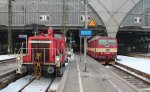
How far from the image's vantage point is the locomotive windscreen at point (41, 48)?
74.3ft

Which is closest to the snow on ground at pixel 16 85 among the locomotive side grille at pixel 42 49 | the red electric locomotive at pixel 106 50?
the locomotive side grille at pixel 42 49

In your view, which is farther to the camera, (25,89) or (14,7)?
(14,7)

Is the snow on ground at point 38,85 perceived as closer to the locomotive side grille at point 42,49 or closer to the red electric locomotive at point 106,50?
the locomotive side grille at point 42,49

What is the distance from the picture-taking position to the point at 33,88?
19.2 metres

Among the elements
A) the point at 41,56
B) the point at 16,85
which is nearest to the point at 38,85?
the point at 16,85

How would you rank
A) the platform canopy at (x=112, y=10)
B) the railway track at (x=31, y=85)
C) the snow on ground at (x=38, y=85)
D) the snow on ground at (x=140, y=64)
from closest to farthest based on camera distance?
1. the railway track at (x=31, y=85)
2. the snow on ground at (x=38, y=85)
3. the snow on ground at (x=140, y=64)
4. the platform canopy at (x=112, y=10)

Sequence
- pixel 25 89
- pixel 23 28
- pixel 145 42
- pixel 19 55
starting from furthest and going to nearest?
1. pixel 145 42
2. pixel 23 28
3. pixel 19 55
4. pixel 25 89

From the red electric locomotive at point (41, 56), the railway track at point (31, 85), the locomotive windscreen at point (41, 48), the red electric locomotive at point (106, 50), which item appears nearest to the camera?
the railway track at point (31, 85)

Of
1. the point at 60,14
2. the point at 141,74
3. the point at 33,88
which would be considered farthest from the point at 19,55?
the point at 60,14

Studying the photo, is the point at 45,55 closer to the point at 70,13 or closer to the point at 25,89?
the point at 25,89

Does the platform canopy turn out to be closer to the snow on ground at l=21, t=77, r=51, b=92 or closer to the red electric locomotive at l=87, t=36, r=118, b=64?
the red electric locomotive at l=87, t=36, r=118, b=64

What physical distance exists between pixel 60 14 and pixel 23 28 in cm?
1156

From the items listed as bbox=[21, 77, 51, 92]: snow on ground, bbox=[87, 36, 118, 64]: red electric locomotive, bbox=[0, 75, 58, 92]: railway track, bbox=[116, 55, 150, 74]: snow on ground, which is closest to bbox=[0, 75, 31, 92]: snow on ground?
bbox=[0, 75, 58, 92]: railway track

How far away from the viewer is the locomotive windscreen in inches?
891
